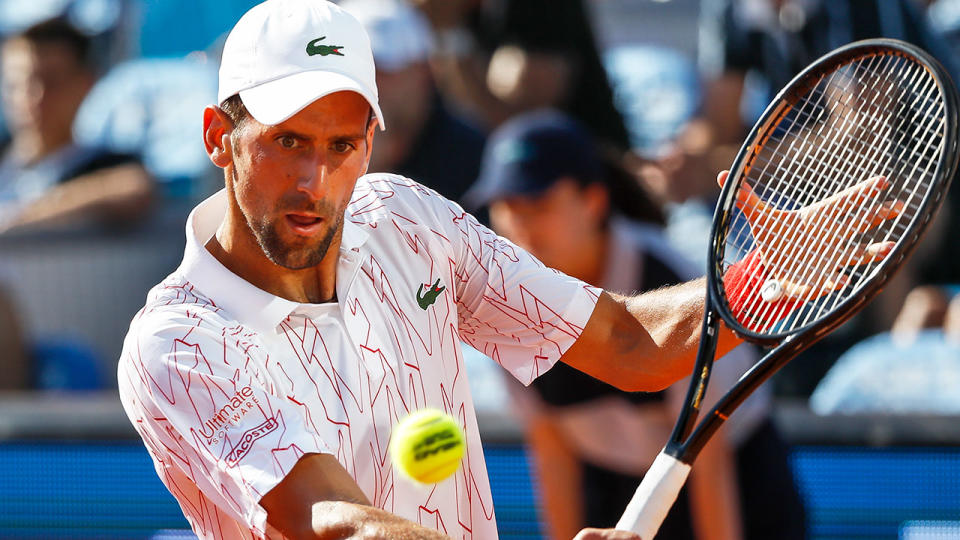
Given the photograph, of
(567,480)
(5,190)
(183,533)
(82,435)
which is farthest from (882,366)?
(5,190)

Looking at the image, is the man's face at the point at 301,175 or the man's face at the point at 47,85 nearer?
the man's face at the point at 301,175

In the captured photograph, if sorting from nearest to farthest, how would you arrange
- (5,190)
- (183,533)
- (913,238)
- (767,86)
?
(913,238), (183,533), (767,86), (5,190)

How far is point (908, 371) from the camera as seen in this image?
5.14 meters

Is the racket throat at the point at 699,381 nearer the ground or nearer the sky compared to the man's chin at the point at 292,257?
nearer the ground

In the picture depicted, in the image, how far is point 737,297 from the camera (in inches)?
104

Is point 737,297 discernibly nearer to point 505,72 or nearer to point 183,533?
point 183,533

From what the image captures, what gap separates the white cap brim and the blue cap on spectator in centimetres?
227

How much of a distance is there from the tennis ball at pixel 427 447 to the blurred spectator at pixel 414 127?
132 inches

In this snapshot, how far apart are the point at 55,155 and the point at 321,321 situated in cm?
435

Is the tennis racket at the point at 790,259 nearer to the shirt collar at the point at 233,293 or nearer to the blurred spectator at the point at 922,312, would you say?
the shirt collar at the point at 233,293

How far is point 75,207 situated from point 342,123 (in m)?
4.08

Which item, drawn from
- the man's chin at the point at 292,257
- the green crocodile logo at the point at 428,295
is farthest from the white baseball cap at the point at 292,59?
the green crocodile logo at the point at 428,295

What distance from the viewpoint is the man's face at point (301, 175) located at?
236cm

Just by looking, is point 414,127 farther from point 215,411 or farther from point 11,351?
point 215,411
